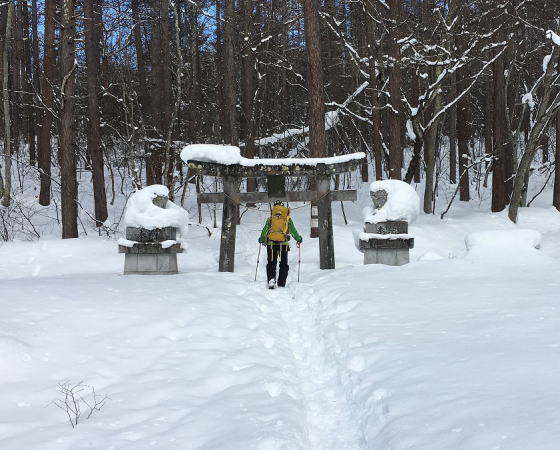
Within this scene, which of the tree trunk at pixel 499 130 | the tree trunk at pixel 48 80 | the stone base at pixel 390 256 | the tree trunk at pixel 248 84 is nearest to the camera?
the stone base at pixel 390 256

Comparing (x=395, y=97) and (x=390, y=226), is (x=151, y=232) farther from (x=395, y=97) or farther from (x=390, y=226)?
(x=395, y=97)

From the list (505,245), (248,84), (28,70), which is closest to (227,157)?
(505,245)

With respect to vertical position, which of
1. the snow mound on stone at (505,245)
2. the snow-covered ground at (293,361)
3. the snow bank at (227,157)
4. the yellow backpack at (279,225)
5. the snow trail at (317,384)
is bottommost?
the snow trail at (317,384)

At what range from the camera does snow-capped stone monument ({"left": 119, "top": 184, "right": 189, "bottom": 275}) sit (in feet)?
31.6

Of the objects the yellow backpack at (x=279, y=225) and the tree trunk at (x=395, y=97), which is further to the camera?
the tree trunk at (x=395, y=97)

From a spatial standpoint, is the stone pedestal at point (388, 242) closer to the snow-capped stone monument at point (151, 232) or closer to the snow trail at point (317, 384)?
the snow trail at point (317, 384)

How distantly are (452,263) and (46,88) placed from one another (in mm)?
14113

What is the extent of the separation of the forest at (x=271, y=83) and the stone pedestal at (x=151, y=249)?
14.0ft

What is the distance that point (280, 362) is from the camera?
477cm

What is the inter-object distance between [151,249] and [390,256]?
200 inches

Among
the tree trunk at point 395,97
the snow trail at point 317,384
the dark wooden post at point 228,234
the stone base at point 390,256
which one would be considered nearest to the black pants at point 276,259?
the snow trail at point 317,384

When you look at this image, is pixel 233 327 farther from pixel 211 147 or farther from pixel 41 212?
pixel 41 212

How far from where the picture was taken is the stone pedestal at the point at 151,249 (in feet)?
31.7

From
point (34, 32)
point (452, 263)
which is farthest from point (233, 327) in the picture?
point (34, 32)
